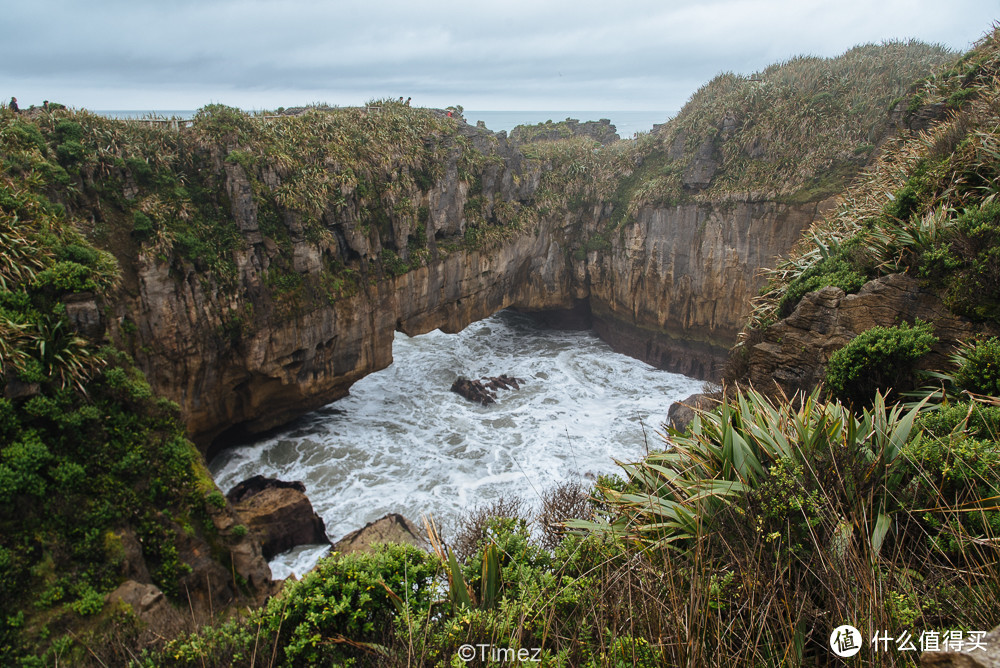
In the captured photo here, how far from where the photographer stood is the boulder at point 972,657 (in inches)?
98.4

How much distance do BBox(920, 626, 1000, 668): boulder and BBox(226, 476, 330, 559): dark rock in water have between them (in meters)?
12.9

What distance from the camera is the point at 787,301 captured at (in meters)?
10.2

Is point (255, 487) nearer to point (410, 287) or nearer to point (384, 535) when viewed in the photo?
point (384, 535)

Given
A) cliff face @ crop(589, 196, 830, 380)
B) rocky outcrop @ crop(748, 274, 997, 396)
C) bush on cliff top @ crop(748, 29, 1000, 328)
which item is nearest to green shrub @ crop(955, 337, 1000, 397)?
rocky outcrop @ crop(748, 274, 997, 396)

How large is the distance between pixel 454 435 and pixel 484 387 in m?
3.42

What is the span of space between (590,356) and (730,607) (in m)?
22.4

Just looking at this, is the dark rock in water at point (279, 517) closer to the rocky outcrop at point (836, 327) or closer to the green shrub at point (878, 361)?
the rocky outcrop at point (836, 327)

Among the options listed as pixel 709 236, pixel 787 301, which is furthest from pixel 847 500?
pixel 709 236

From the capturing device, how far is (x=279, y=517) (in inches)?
509

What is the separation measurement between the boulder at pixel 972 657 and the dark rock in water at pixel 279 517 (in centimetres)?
1288

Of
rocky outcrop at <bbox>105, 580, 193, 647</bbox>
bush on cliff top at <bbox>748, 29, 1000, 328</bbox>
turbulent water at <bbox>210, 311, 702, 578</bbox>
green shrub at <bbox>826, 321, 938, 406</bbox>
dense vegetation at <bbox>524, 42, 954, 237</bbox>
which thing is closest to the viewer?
green shrub at <bbox>826, 321, 938, 406</bbox>

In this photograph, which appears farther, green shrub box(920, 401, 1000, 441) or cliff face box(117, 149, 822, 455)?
cliff face box(117, 149, 822, 455)

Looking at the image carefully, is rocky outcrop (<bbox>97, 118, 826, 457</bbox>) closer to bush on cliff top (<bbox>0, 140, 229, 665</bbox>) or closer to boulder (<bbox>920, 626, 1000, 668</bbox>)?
bush on cliff top (<bbox>0, 140, 229, 665</bbox>)

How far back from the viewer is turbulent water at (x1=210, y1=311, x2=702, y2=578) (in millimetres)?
15430
